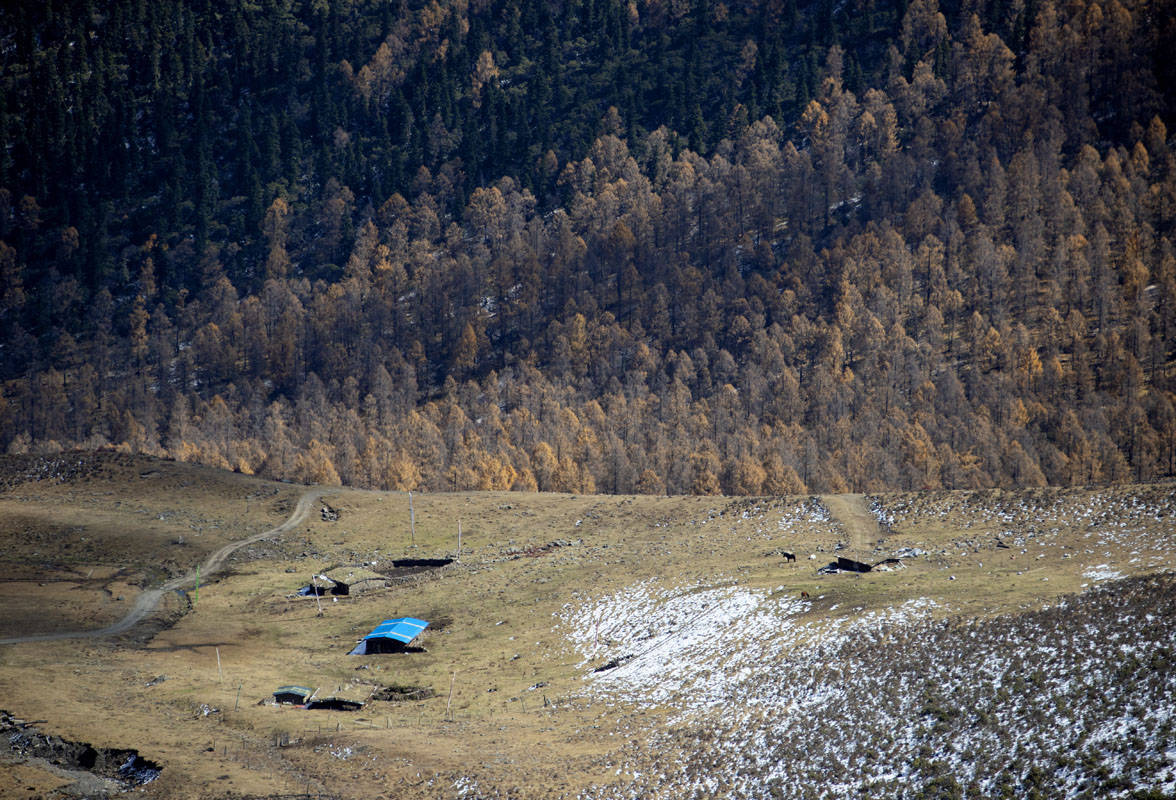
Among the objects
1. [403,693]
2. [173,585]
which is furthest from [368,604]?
[403,693]

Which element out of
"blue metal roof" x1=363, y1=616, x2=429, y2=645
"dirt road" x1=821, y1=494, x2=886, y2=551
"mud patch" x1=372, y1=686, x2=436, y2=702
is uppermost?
"dirt road" x1=821, y1=494, x2=886, y2=551

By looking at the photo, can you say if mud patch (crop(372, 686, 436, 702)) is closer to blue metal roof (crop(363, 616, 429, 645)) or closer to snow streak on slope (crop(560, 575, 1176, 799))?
blue metal roof (crop(363, 616, 429, 645))

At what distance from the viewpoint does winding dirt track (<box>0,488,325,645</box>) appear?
6725cm

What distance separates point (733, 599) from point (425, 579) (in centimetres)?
3048

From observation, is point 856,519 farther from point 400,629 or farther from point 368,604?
point 368,604

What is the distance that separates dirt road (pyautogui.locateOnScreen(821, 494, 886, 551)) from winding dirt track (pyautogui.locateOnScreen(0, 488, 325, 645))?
5139 cm

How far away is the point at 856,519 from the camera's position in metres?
82.5

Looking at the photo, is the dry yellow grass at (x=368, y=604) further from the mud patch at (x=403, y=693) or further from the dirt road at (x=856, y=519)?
the dirt road at (x=856, y=519)

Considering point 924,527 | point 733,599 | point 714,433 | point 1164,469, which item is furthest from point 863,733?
point 714,433

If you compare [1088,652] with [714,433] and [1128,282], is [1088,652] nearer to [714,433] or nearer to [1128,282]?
[714,433]

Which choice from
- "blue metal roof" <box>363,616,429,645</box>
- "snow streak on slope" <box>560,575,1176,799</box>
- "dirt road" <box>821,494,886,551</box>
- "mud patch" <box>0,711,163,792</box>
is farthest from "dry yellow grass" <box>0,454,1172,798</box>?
"snow streak on slope" <box>560,575,1176,799</box>

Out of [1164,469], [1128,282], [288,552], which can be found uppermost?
[1128,282]

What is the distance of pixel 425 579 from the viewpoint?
82000 millimetres

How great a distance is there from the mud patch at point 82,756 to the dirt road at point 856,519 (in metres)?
48.5
